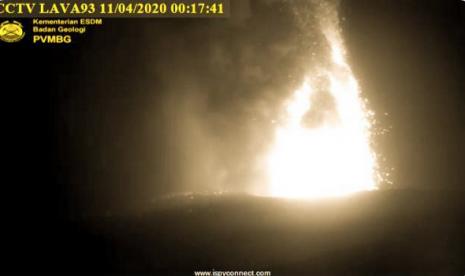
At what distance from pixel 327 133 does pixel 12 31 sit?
10955mm

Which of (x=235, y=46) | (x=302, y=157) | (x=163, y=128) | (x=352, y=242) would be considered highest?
(x=235, y=46)

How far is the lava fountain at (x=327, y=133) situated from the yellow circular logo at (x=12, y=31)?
9.29 m

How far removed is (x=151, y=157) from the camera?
19.0 meters

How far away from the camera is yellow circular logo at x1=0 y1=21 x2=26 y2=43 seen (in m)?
15.7

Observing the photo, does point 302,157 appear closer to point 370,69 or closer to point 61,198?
point 370,69

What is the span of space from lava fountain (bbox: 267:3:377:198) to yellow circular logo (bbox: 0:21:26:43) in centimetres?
929

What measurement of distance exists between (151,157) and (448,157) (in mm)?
10740

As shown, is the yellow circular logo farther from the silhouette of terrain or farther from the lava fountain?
the lava fountain

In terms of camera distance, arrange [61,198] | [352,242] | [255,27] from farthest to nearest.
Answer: [255,27] < [61,198] < [352,242]

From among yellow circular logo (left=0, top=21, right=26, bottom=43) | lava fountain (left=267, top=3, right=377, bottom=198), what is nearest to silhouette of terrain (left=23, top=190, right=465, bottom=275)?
lava fountain (left=267, top=3, right=377, bottom=198)

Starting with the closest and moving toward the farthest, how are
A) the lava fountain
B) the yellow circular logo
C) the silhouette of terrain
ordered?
the silhouette of terrain, the yellow circular logo, the lava fountain

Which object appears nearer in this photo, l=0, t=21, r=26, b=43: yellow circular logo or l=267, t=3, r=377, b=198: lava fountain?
l=0, t=21, r=26, b=43: yellow circular logo

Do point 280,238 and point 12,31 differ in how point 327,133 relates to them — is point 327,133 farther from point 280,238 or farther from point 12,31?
point 12,31

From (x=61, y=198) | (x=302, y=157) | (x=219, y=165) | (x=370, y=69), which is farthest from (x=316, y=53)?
(x=61, y=198)
